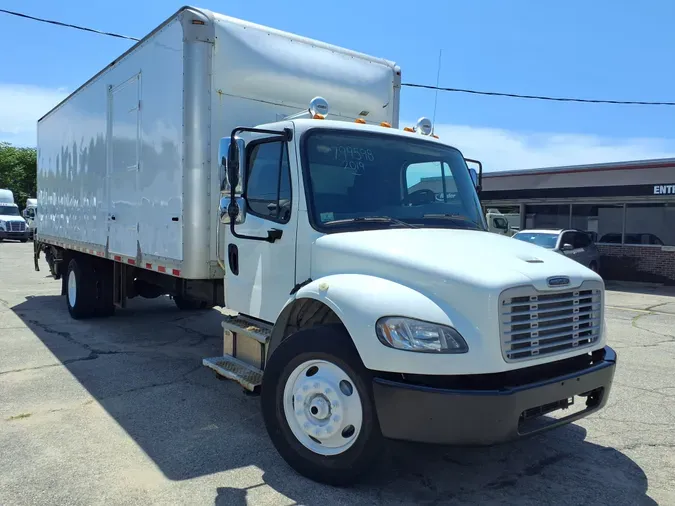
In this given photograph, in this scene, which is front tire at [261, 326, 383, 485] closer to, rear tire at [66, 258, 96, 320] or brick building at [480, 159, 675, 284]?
rear tire at [66, 258, 96, 320]

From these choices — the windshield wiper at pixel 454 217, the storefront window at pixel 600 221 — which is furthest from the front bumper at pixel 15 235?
the windshield wiper at pixel 454 217

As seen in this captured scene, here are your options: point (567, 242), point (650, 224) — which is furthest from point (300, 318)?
point (650, 224)

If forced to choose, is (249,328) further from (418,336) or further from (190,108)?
(190,108)

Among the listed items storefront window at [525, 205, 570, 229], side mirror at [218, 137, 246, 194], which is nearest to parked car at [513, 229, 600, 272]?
storefront window at [525, 205, 570, 229]

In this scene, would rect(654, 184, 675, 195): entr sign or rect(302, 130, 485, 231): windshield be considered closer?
rect(302, 130, 485, 231): windshield

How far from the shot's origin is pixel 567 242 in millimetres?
17188

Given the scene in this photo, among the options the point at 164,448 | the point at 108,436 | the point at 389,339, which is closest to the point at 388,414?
the point at 389,339

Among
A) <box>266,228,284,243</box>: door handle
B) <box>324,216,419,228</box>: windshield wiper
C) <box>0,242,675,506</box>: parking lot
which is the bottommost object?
<box>0,242,675,506</box>: parking lot

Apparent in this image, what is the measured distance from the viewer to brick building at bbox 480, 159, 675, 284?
60.6 ft

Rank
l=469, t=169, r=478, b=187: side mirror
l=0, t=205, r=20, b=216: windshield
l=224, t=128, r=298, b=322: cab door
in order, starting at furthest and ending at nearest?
l=0, t=205, r=20, b=216: windshield, l=469, t=169, r=478, b=187: side mirror, l=224, t=128, r=298, b=322: cab door

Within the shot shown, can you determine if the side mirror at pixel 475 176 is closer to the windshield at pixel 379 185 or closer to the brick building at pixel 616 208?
the windshield at pixel 379 185

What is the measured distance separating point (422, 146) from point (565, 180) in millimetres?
17403

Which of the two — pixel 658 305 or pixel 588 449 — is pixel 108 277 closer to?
pixel 588 449

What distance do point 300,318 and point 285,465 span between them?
40.1 inches
